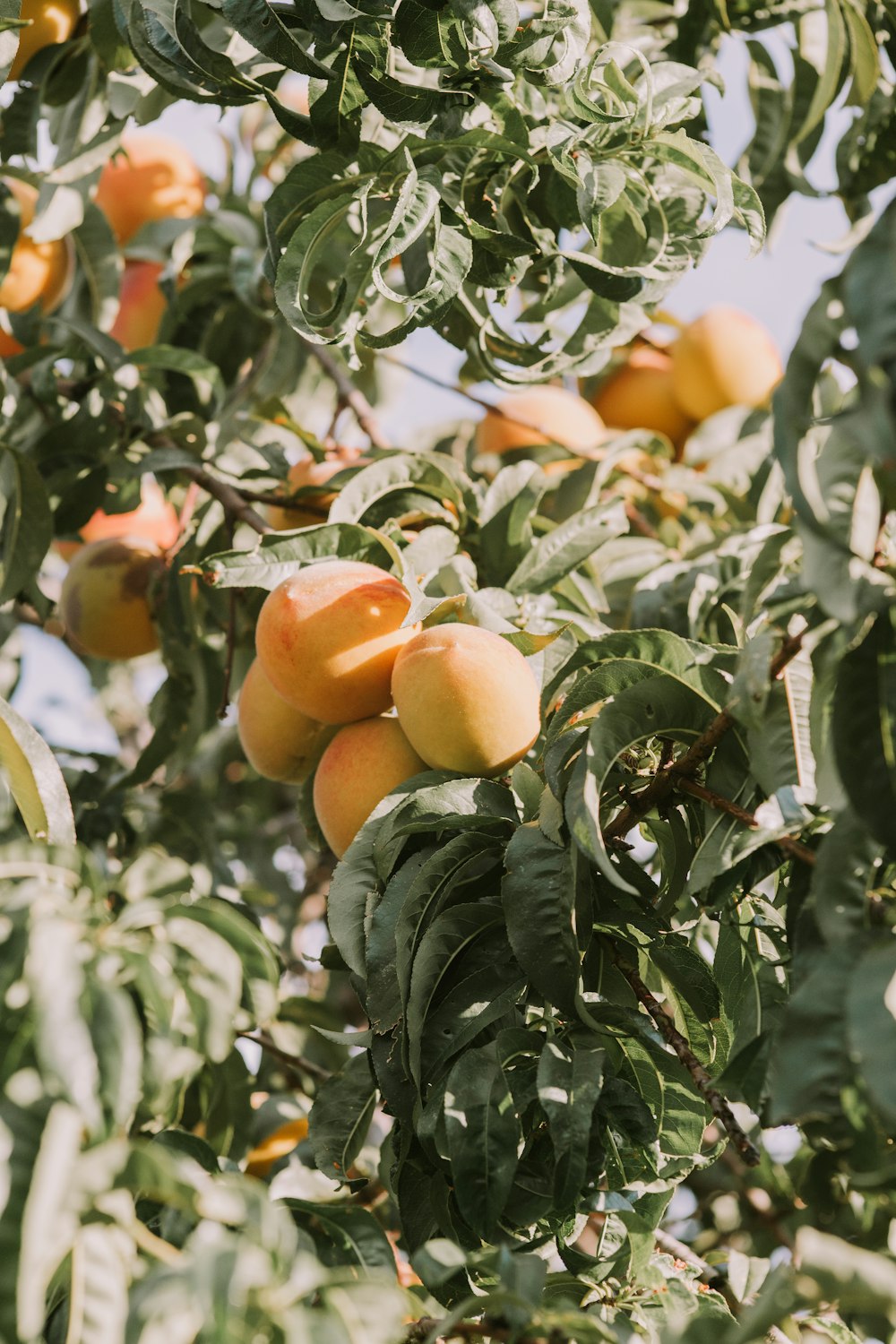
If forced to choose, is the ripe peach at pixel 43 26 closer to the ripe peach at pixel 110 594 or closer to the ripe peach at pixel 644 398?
the ripe peach at pixel 110 594

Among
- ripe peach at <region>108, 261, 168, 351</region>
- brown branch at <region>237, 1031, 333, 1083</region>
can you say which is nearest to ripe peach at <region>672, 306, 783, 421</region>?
ripe peach at <region>108, 261, 168, 351</region>

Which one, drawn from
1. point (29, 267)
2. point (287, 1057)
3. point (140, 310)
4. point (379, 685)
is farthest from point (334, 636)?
point (140, 310)

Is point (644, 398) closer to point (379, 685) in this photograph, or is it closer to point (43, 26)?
point (43, 26)

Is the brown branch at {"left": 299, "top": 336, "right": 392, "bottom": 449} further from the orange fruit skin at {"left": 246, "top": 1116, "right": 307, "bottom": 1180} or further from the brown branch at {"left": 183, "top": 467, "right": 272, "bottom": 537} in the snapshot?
the orange fruit skin at {"left": 246, "top": 1116, "right": 307, "bottom": 1180}

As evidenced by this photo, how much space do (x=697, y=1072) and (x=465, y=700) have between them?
12.5 inches

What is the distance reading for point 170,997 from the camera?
606 millimetres

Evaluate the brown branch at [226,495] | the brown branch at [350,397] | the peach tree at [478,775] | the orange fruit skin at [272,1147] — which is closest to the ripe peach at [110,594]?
the peach tree at [478,775]

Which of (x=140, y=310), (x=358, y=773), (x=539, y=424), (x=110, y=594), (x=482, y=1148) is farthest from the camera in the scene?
(x=140, y=310)

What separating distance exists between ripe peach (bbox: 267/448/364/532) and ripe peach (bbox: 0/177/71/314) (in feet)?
1.49

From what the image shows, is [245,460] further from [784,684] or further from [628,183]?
[784,684]

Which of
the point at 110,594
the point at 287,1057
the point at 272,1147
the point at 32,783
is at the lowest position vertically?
the point at 272,1147

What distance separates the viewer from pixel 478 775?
39.6 inches

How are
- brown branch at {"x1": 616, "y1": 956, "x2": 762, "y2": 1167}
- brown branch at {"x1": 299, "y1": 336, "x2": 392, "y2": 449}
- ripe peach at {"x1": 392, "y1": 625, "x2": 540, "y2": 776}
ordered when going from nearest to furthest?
1. brown branch at {"x1": 616, "y1": 956, "x2": 762, "y2": 1167}
2. ripe peach at {"x1": 392, "y1": 625, "x2": 540, "y2": 776}
3. brown branch at {"x1": 299, "y1": 336, "x2": 392, "y2": 449}

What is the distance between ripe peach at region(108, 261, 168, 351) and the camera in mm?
1972
